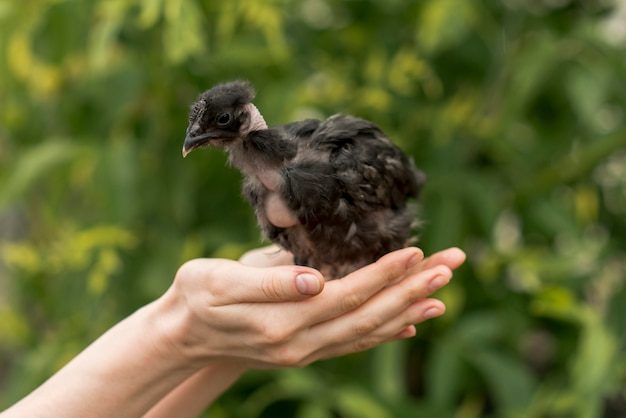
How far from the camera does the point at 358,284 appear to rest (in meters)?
0.96

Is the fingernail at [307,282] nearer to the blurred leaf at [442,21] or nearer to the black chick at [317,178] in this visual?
the black chick at [317,178]

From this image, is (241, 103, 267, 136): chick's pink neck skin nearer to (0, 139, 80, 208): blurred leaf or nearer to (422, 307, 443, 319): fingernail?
(422, 307, 443, 319): fingernail

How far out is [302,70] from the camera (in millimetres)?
1764

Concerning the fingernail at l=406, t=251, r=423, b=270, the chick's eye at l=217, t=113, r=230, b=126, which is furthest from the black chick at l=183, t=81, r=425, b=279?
the fingernail at l=406, t=251, r=423, b=270

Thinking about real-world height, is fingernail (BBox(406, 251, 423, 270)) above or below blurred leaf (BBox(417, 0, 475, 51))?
below

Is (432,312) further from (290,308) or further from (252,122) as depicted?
(252,122)

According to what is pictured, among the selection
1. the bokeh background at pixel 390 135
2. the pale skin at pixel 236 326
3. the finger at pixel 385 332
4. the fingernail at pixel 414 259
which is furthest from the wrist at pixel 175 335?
the bokeh background at pixel 390 135

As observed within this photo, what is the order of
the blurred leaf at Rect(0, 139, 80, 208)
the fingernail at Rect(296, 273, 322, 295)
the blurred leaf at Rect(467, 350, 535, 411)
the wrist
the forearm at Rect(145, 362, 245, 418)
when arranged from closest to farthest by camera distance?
the fingernail at Rect(296, 273, 322, 295)
the wrist
the forearm at Rect(145, 362, 245, 418)
the blurred leaf at Rect(0, 139, 80, 208)
the blurred leaf at Rect(467, 350, 535, 411)

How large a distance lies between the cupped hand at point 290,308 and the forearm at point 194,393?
84 millimetres

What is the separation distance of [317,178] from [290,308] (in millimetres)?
148

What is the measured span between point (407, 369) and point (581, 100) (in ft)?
2.65

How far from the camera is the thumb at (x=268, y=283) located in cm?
91

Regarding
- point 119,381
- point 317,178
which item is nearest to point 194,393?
point 119,381

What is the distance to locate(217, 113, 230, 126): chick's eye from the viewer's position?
923 mm
